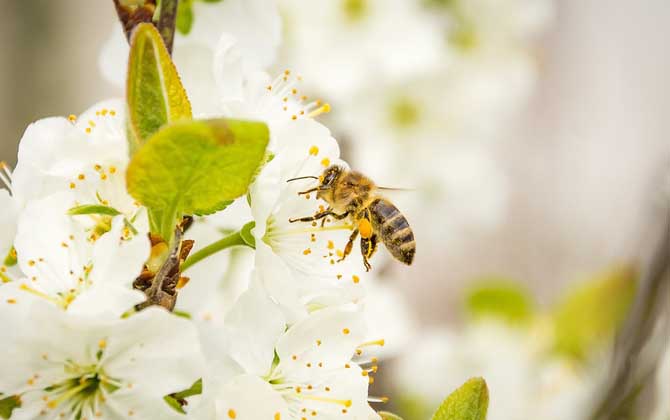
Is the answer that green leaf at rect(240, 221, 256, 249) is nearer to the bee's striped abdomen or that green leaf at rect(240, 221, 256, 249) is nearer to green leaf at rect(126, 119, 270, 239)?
green leaf at rect(126, 119, 270, 239)

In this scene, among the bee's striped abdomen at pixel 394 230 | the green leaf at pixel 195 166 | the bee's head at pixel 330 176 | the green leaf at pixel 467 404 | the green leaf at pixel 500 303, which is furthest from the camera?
the green leaf at pixel 500 303

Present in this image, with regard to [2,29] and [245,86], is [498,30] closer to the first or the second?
[245,86]

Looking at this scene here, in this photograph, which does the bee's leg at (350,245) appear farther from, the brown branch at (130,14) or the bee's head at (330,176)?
the brown branch at (130,14)

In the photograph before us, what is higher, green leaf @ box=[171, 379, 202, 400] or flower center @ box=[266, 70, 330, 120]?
flower center @ box=[266, 70, 330, 120]

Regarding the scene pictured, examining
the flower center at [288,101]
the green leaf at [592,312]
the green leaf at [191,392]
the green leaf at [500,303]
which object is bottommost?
the green leaf at [500,303]

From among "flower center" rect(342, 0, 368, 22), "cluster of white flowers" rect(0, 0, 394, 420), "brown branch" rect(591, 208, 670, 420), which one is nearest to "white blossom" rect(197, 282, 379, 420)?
"cluster of white flowers" rect(0, 0, 394, 420)

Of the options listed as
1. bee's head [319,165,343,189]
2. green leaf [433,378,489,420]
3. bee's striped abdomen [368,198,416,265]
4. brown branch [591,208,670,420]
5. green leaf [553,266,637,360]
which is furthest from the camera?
green leaf [553,266,637,360]

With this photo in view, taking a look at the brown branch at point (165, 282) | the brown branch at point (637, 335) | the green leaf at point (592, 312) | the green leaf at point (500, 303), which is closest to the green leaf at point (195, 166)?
the brown branch at point (165, 282)

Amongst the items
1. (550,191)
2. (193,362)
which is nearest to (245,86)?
(193,362)
